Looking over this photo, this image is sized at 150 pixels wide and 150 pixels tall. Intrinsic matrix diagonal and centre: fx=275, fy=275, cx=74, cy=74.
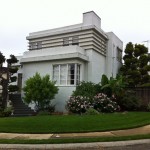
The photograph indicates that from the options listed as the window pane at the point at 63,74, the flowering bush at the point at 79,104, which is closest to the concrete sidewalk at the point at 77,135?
the flowering bush at the point at 79,104

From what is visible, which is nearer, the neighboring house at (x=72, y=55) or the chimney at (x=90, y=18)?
the neighboring house at (x=72, y=55)

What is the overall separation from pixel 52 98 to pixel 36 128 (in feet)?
27.0

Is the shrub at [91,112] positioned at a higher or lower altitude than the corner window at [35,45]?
lower

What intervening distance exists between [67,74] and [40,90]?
256cm

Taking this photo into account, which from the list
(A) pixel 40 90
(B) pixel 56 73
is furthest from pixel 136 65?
(A) pixel 40 90

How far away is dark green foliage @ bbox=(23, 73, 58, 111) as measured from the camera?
19.2 metres

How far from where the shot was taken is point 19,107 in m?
21.1

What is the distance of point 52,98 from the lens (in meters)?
19.8

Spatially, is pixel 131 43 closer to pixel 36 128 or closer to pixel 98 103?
pixel 98 103

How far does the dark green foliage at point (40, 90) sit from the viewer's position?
19.2 m

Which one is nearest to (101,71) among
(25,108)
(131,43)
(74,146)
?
(131,43)

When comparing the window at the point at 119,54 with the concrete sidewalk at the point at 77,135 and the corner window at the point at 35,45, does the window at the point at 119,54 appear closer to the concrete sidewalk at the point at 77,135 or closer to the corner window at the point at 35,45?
the corner window at the point at 35,45

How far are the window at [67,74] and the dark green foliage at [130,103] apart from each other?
3.73 m

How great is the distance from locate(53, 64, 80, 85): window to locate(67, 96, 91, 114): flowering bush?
8.05 ft
